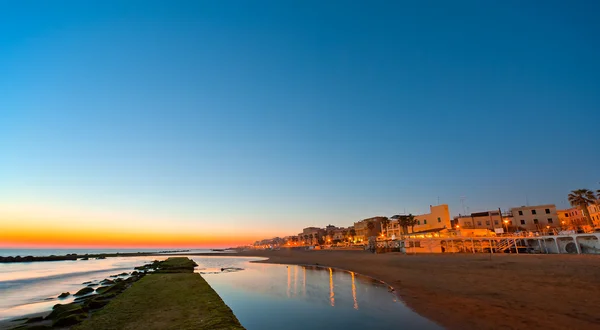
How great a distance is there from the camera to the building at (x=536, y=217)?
79.6m

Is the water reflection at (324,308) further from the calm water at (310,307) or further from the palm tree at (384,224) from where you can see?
the palm tree at (384,224)

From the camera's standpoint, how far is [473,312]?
14.7 meters

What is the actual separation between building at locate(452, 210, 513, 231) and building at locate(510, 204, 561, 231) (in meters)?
2.48

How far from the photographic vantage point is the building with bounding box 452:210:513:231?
283 feet

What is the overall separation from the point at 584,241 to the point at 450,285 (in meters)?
42.8

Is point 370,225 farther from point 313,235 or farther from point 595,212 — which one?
point 595,212

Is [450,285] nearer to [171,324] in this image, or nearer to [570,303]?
[570,303]

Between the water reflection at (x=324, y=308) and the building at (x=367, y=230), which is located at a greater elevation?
the building at (x=367, y=230)

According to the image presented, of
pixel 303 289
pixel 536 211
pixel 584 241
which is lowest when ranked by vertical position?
pixel 303 289

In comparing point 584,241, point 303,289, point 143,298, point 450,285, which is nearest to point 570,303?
point 450,285

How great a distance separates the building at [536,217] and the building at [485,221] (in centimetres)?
248

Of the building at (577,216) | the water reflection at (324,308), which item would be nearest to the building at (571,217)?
the building at (577,216)

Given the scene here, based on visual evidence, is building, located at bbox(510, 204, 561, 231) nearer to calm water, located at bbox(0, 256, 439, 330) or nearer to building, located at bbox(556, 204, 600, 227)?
building, located at bbox(556, 204, 600, 227)

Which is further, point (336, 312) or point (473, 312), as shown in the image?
point (336, 312)
